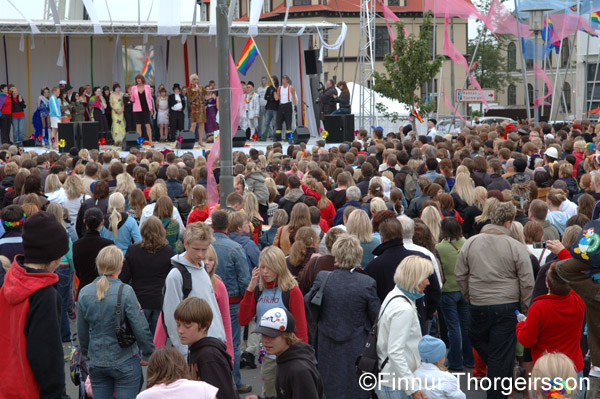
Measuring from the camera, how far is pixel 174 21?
20.8 meters

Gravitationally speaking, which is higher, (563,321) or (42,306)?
(42,306)

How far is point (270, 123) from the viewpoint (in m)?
24.5

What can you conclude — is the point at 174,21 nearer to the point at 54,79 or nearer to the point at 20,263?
the point at 54,79

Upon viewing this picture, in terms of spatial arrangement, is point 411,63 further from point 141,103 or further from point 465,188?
point 465,188

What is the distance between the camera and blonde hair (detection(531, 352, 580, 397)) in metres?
4.12

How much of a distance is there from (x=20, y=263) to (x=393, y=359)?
2277 mm

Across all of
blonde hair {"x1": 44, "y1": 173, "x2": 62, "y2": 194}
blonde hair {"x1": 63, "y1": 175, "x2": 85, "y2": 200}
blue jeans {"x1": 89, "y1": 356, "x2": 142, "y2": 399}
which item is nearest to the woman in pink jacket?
blonde hair {"x1": 44, "y1": 173, "x2": 62, "y2": 194}

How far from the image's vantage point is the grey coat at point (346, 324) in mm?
5719

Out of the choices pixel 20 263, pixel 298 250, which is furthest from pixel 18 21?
pixel 20 263

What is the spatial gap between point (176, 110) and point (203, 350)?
19274 millimetres

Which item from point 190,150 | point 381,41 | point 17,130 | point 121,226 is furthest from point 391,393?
point 381,41

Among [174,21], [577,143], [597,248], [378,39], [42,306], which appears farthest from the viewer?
[378,39]

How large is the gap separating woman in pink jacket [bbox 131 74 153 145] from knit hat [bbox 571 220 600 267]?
1900cm

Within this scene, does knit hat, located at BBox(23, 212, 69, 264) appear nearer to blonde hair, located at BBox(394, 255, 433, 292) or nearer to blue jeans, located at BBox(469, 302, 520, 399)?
blonde hair, located at BBox(394, 255, 433, 292)
